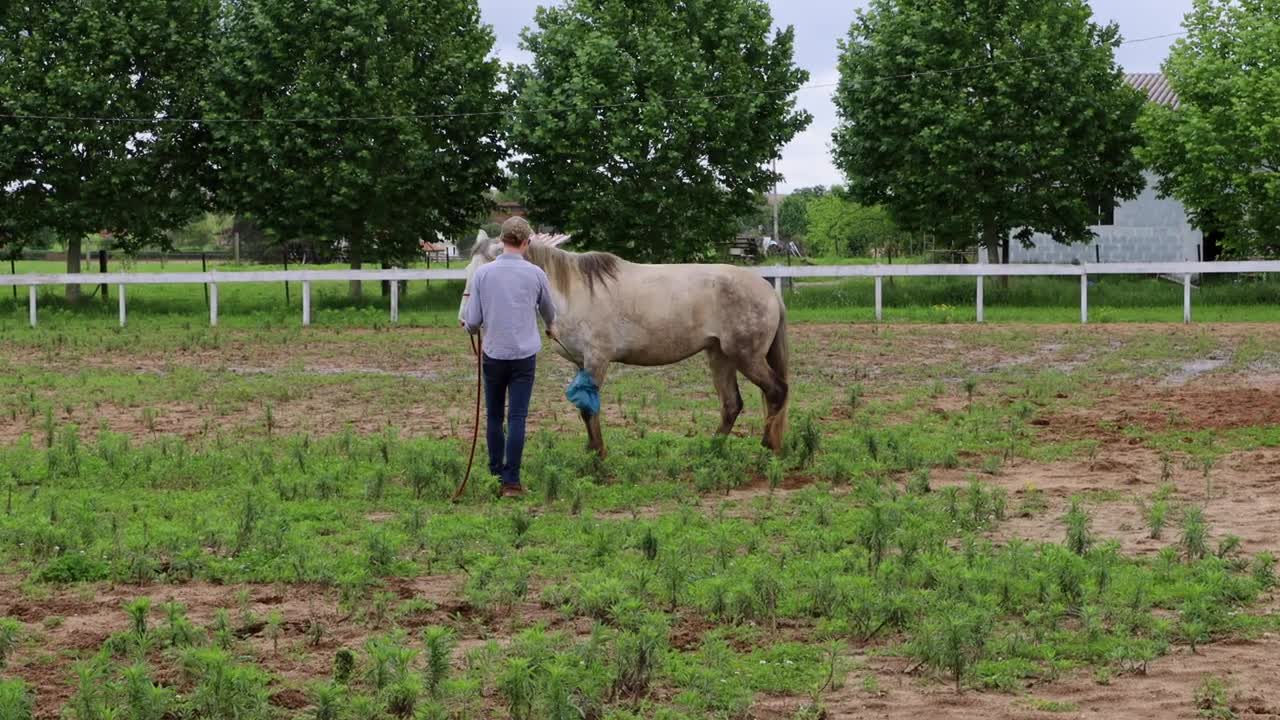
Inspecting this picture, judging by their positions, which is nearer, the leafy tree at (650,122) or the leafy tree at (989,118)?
the leafy tree at (989,118)

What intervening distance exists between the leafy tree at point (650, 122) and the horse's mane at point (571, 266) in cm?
2327

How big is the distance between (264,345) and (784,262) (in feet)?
118

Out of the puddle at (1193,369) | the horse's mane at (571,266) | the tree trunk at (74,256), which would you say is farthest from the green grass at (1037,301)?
the tree trunk at (74,256)

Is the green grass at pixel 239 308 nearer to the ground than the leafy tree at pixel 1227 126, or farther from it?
nearer to the ground

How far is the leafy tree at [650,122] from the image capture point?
3481cm

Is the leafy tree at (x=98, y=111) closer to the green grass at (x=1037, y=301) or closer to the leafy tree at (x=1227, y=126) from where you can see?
the green grass at (x=1037, y=301)

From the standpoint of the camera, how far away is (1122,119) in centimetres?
3553

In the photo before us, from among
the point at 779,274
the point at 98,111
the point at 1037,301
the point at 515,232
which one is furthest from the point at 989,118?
the point at 515,232

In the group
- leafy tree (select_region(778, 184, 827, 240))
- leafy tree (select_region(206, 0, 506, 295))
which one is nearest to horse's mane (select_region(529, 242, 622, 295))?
leafy tree (select_region(206, 0, 506, 295))

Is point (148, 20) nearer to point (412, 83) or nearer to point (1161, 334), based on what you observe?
point (412, 83)

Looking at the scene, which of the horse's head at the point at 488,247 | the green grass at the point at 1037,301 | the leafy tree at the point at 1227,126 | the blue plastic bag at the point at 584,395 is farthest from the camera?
the leafy tree at the point at 1227,126

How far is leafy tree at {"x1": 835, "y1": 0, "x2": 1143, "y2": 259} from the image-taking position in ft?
110

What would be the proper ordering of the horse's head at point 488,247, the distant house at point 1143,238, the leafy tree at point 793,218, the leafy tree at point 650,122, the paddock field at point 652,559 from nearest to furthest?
the paddock field at point 652,559 < the horse's head at point 488,247 < the leafy tree at point 650,122 < the distant house at point 1143,238 < the leafy tree at point 793,218

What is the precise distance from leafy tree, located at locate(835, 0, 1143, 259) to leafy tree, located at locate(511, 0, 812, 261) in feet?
8.91
